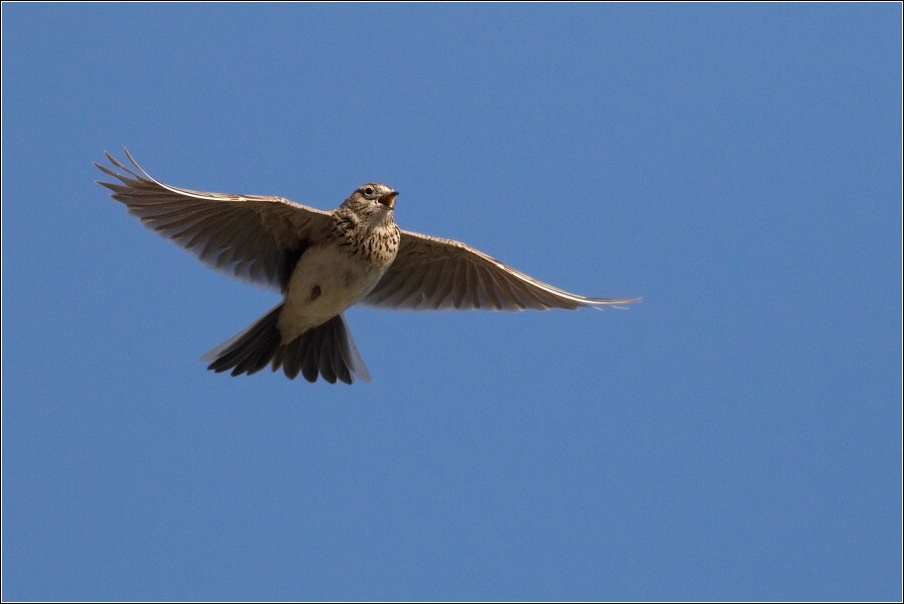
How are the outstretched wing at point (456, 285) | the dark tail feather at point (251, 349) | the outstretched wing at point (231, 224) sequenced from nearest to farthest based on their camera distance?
the outstretched wing at point (231, 224) < the dark tail feather at point (251, 349) < the outstretched wing at point (456, 285)

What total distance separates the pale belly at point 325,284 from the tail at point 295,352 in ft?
1.06

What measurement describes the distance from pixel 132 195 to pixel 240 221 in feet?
3.27

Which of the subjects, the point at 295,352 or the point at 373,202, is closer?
the point at 373,202

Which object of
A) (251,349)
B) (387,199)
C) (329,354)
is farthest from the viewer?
(329,354)

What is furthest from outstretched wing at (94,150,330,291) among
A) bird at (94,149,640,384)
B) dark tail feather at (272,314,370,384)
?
dark tail feather at (272,314,370,384)

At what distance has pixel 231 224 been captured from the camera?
1159 cm

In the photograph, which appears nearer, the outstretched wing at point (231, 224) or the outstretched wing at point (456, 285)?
the outstretched wing at point (231, 224)

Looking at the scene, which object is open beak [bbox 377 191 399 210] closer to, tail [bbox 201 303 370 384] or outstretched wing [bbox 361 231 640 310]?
outstretched wing [bbox 361 231 640 310]

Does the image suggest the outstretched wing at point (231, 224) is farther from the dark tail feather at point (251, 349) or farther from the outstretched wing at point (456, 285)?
the outstretched wing at point (456, 285)

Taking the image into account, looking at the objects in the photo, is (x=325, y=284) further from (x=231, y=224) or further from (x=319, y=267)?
(x=231, y=224)

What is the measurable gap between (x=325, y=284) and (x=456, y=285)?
5.94 feet

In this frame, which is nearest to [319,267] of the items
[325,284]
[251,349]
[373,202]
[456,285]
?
[325,284]

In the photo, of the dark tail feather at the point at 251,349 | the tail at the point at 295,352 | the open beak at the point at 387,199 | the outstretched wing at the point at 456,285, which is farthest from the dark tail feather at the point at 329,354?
the open beak at the point at 387,199

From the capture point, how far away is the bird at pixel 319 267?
11188mm
